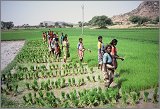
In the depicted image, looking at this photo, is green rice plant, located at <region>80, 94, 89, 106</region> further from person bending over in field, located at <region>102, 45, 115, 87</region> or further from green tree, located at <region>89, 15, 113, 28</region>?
green tree, located at <region>89, 15, 113, 28</region>

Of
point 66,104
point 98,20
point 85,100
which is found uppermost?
point 98,20

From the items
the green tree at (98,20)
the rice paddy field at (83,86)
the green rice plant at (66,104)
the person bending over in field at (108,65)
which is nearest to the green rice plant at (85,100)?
the rice paddy field at (83,86)

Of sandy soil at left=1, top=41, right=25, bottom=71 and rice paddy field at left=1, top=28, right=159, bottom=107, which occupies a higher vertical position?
rice paddy field at left=1, top=28, right=159, bottom=107

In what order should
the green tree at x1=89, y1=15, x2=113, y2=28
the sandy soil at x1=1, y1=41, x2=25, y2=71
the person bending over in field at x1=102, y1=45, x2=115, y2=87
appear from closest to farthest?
the person bending over in field at x1=102, y1=45, x2=115, y2=87
the green tree at x1=89, y1=15, x2=113, y2=28
the sandy soil at x1=1, y1=41, x2=25, y2=71

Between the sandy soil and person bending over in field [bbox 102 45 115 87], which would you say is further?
the sandy soil

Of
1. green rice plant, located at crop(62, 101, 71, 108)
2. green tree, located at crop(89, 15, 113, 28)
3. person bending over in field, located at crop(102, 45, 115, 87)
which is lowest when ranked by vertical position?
green rice plant, located at crop(62, 101, 71, 108)

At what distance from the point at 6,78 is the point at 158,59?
17.6 ft

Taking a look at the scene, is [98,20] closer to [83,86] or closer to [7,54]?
[7,54]

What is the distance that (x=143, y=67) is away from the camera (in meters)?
9.48

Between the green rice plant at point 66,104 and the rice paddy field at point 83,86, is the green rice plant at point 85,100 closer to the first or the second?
the rice paddy field at point 83,86

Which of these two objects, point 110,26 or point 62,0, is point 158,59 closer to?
point 62,0

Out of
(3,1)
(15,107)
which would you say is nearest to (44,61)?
(3,1)

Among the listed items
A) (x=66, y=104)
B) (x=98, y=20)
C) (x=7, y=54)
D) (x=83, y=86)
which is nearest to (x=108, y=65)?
(x=83, y=86)

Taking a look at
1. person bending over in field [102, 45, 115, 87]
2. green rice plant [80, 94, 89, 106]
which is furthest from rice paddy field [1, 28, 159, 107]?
person bending over in field [102, 45, 115, 87]
